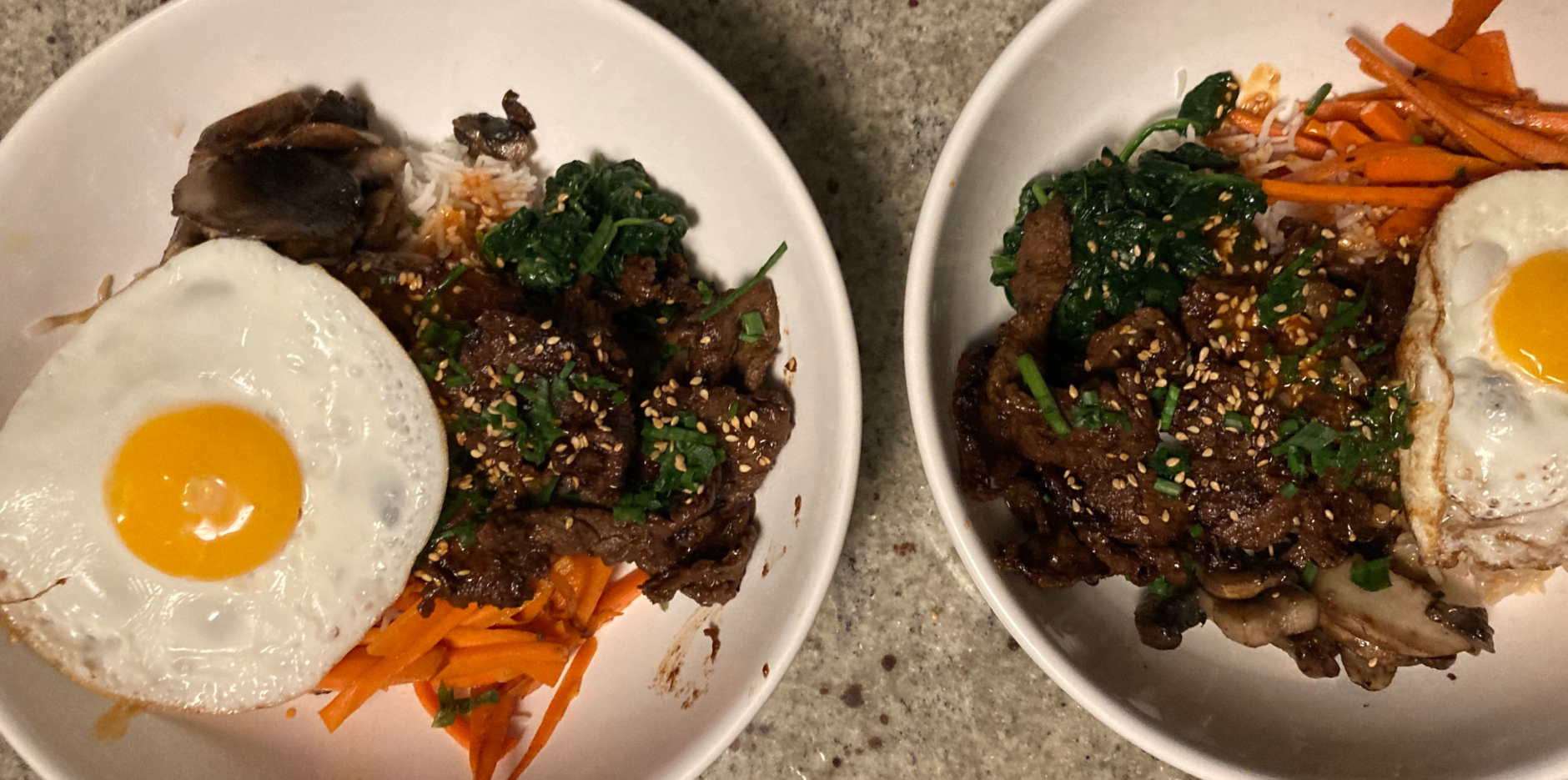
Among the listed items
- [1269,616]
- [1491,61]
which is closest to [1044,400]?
[1269,616]

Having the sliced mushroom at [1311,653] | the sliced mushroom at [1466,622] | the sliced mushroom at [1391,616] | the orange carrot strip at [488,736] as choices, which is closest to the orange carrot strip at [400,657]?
the orange carrot strip at [488,736]

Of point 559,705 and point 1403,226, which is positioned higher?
point 1403,226

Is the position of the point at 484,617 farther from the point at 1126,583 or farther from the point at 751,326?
the point at 1126,583

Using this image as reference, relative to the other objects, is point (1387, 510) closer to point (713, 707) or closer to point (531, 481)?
point (713, 707)

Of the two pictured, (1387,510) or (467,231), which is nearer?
(1387,510)

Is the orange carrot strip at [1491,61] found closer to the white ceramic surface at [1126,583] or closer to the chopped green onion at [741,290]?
the white ceramic surface at [1126,583]

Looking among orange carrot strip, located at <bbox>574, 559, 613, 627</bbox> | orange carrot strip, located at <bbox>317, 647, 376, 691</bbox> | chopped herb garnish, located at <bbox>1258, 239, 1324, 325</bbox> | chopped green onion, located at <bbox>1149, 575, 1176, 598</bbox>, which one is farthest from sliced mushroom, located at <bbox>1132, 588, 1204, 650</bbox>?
orange carrot strip, located at <bbox>317, 647, 376, 691</bbox>

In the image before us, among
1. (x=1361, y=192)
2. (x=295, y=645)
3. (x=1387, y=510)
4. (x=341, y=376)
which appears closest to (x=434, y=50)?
(x=341, y=376)
